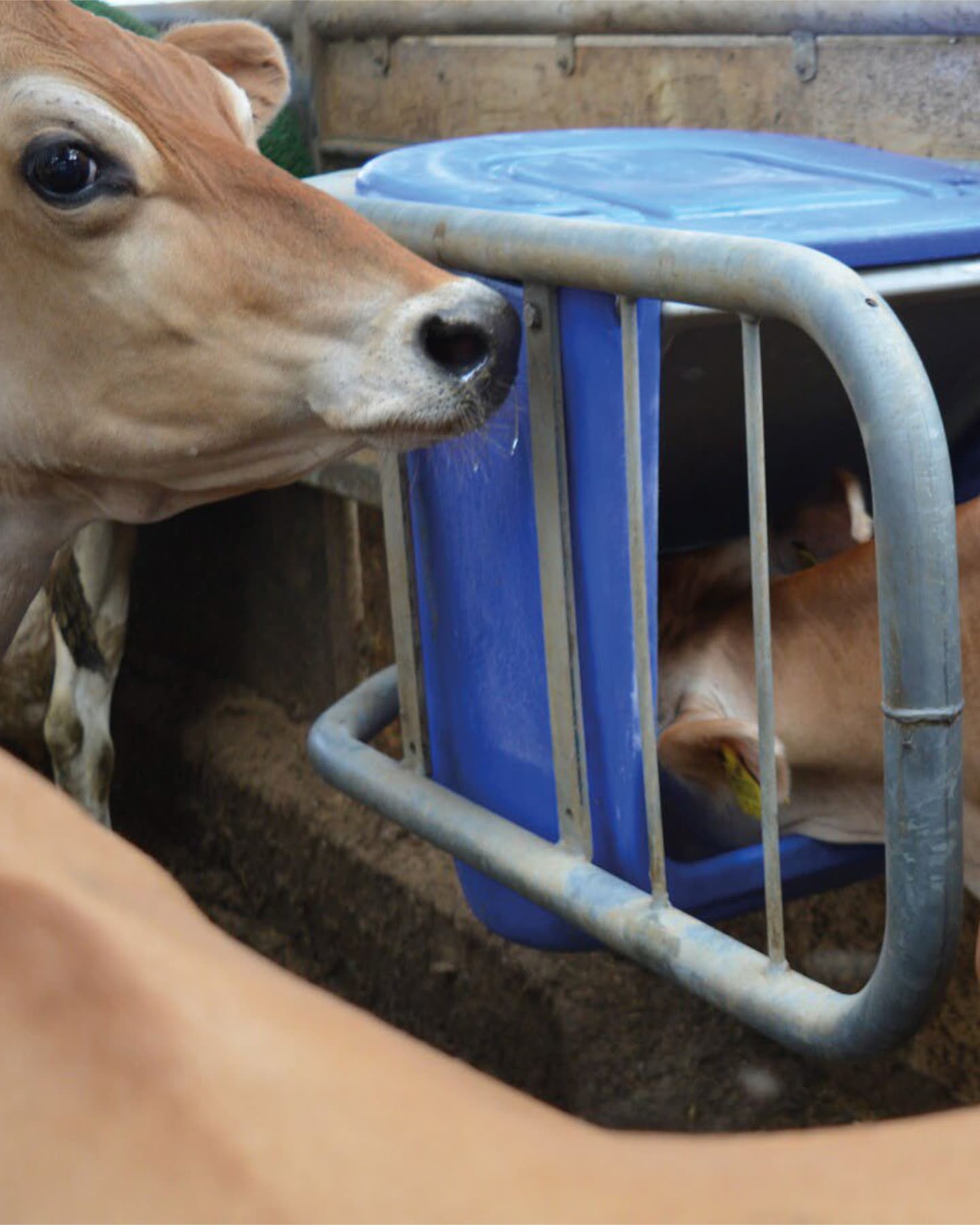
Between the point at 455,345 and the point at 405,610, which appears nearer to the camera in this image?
the point at 455,345

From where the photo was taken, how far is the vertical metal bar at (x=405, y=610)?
1.54m

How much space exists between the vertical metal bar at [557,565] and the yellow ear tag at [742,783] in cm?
12

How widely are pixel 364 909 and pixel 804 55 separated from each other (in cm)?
147

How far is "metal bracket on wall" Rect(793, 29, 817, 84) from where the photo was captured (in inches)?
93.3

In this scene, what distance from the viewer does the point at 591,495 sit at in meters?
1.30

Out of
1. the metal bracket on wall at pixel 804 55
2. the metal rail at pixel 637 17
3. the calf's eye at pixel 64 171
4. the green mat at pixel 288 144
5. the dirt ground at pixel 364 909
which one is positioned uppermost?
the calf's eye at pixel 64 171

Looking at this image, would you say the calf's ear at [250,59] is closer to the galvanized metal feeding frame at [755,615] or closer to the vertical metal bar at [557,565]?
the galvanized metal feeding frame at [755,615]

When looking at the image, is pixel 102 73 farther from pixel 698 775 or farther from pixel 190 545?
pixel 190 545

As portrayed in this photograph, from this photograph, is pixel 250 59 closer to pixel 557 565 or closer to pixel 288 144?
pixel 557 565

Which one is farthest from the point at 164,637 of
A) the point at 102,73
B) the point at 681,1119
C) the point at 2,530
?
the point at 102,73

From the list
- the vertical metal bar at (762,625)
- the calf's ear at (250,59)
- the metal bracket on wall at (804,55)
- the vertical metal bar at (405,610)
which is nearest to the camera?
the vertical metal bar at (762,625)

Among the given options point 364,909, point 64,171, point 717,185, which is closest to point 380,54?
point 364,909

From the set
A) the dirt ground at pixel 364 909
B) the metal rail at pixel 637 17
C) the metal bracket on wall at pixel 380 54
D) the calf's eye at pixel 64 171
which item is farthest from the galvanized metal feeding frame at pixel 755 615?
the metal bracket on wall at pixel 380 54

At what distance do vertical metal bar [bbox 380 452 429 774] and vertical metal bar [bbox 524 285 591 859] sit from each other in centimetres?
21
